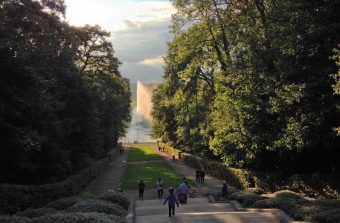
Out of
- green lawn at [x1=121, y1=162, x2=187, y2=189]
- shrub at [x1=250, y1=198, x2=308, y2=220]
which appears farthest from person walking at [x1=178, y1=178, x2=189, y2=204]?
green lawn at [x1=121, y1=162, x2=187, y2=189]

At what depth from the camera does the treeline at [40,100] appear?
20.5 m

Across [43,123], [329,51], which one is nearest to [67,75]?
[43,123]

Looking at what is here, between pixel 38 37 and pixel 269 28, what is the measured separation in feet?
57.1

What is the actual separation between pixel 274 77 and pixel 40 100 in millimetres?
13010

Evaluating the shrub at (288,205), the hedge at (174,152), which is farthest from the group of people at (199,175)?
the hedge at (174,152)

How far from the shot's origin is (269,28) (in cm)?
2534

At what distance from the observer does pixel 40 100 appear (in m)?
22.0

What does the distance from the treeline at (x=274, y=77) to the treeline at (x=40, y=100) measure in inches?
411

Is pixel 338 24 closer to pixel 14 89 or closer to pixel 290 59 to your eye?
pixel 290 59

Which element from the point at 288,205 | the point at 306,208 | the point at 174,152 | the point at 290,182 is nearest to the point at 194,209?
the point at 288,205

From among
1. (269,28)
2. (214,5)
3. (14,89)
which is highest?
(214,5)

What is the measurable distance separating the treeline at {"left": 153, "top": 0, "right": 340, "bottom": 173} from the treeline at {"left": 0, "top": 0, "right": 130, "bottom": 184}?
1044 centimetres

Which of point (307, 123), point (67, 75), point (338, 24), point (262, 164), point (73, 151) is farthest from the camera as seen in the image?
point (73, 151)

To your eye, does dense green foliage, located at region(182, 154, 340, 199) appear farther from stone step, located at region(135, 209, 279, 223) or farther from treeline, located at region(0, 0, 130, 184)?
treeline, located at region(0, 0, 130, 184)
